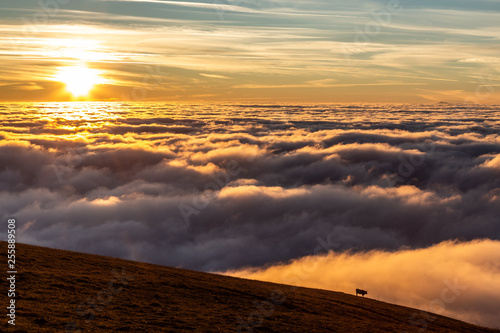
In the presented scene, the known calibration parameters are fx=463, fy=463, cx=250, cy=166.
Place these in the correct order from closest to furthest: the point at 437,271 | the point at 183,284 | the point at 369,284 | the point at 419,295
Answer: the point at 183,284 < the point at 419,295 < the point at 437,271 < the point at 369,284

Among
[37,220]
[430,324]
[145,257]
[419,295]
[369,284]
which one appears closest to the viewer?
[430,324]

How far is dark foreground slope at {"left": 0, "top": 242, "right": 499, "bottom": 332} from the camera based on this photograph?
2506 cm

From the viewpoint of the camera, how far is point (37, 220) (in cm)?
19612

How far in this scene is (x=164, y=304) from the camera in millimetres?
30516

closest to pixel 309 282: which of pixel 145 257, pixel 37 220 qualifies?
pixel 145 257

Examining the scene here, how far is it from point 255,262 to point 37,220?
9409cm

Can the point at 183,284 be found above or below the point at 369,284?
below

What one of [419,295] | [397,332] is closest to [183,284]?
[397,332]

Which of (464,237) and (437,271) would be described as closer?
(437,271)

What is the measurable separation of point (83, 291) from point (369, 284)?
15290cm

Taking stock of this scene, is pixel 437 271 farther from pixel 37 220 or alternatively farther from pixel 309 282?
pixel 37 220

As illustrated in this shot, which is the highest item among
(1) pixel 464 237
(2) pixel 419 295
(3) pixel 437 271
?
(1) pixel 464 237

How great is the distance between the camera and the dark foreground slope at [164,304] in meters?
25.1

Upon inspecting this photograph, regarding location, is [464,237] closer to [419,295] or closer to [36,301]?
[419,295]
